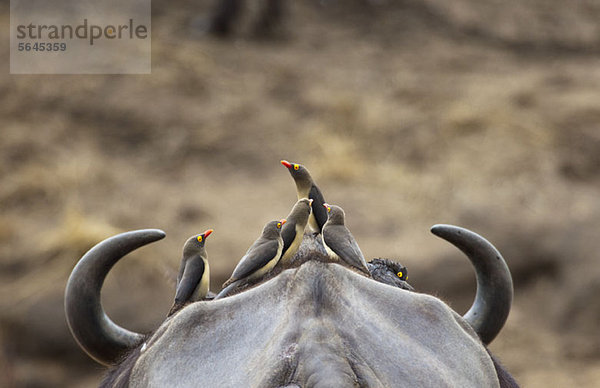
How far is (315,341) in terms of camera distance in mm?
2156

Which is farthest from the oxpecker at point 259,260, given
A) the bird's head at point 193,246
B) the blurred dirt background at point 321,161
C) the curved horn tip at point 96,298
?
the blurred dirt background at point 321,161

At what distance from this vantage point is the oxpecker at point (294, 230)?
304 centimetres

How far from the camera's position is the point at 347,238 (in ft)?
9.96

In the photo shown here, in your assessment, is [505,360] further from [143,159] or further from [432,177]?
[143,159]

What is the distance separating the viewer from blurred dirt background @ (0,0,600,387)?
30.5 ft

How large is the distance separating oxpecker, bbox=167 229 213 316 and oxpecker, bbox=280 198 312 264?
0.27 m

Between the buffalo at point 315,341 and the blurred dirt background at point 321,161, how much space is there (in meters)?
5.20

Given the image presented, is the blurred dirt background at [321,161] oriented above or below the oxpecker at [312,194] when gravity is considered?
below

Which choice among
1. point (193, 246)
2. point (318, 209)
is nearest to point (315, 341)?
point (193, 246)

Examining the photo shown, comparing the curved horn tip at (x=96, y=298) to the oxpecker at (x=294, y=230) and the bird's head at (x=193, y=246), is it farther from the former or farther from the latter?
the oxpecker at (x=294, y=230)

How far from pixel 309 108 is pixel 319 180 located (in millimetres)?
2126

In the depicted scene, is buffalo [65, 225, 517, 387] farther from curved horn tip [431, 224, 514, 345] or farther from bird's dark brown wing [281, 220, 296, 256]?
curved horn tip [431, 224, 514, 345]

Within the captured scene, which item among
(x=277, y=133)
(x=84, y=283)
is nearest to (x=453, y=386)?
(x=84, y=283)

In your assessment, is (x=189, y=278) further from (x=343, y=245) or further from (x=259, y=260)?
(x=343, y=245)
